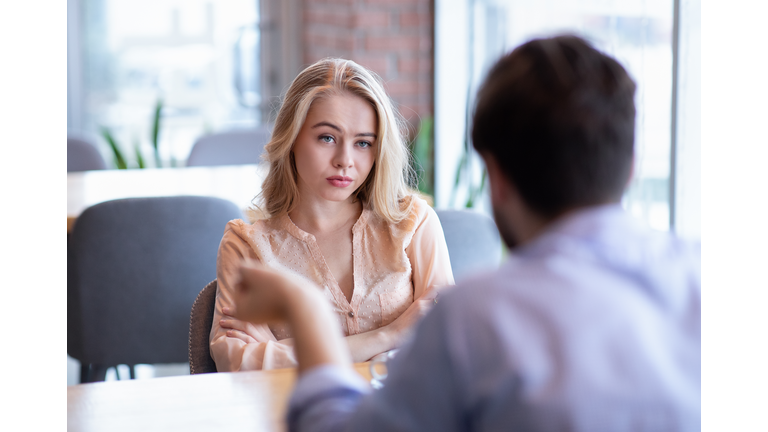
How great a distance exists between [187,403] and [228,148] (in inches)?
109

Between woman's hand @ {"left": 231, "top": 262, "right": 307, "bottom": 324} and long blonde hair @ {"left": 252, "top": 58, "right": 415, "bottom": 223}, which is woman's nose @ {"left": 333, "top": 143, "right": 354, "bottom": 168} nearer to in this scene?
long blonde hair @ {"left": 252, "top": 58, "right": 415, "bottom": 223}

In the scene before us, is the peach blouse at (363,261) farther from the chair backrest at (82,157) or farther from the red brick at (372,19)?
the red brick at (372,19)

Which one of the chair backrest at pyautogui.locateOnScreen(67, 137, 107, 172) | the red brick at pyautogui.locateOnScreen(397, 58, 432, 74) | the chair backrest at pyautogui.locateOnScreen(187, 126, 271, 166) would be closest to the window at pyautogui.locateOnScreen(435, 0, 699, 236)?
the red brick at pyautogui.locateOnScreen(397, 58, 432, 74)

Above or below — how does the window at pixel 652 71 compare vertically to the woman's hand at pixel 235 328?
above

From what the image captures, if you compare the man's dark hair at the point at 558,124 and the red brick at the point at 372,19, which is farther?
the red brick at the point at 372,19

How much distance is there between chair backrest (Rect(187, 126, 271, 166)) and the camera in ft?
11.8

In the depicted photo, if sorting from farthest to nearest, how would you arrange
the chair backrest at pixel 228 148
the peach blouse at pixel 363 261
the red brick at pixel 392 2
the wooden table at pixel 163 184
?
the red brick at pixel 392 2, the chair backrest at pixel 228 148, the wooden table at pixel 163 184, the peach blouse at pixel 363 261

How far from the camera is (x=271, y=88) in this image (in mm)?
5027

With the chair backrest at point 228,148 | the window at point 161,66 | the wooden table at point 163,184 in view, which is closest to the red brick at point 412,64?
the chair backrest at point 228,148

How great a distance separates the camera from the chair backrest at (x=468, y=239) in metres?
1.91

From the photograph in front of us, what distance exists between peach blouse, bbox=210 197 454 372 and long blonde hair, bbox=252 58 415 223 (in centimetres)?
4

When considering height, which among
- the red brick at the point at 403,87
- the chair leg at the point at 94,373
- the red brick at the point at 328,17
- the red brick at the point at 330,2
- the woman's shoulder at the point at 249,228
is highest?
the red brick at the point at 330,2

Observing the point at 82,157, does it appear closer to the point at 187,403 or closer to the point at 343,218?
the point at 343,218
